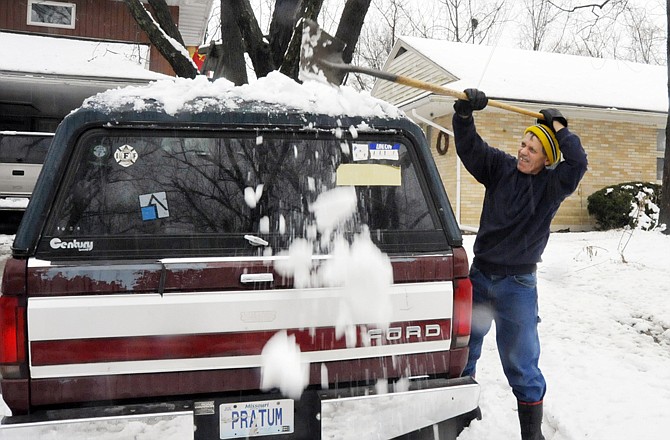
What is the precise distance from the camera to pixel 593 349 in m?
4.91

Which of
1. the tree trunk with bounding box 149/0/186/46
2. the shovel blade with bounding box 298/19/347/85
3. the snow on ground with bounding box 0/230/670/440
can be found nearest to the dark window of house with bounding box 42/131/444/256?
the snow on ground with bounding box 0/230/670/440

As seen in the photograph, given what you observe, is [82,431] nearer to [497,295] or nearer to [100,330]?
[100,330]

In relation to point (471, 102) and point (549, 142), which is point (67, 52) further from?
point (549, 142)

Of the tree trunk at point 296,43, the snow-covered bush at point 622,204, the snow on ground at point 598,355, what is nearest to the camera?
the snow on ground at point 598,355

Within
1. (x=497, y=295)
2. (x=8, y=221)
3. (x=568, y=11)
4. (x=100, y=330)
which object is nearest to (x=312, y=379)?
(x=100, y=330)

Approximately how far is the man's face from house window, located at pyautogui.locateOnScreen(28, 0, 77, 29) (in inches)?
603

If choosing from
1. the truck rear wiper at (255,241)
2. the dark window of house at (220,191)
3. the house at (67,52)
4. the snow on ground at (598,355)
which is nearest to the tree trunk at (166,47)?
the house at (67,52)

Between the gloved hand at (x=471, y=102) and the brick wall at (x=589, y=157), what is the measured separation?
10.1 m

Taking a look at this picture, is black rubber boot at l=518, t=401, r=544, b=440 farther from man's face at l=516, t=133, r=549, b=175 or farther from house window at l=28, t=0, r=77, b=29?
house window at l=28, t=0, r=77, b=29

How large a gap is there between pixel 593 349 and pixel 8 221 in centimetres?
922

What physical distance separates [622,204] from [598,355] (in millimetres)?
9299

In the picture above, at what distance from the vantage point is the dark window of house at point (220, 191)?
7.61 ft

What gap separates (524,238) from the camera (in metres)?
3.24

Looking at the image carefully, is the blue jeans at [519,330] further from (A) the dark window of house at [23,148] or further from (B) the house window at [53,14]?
(B) the house window at [53,14]
